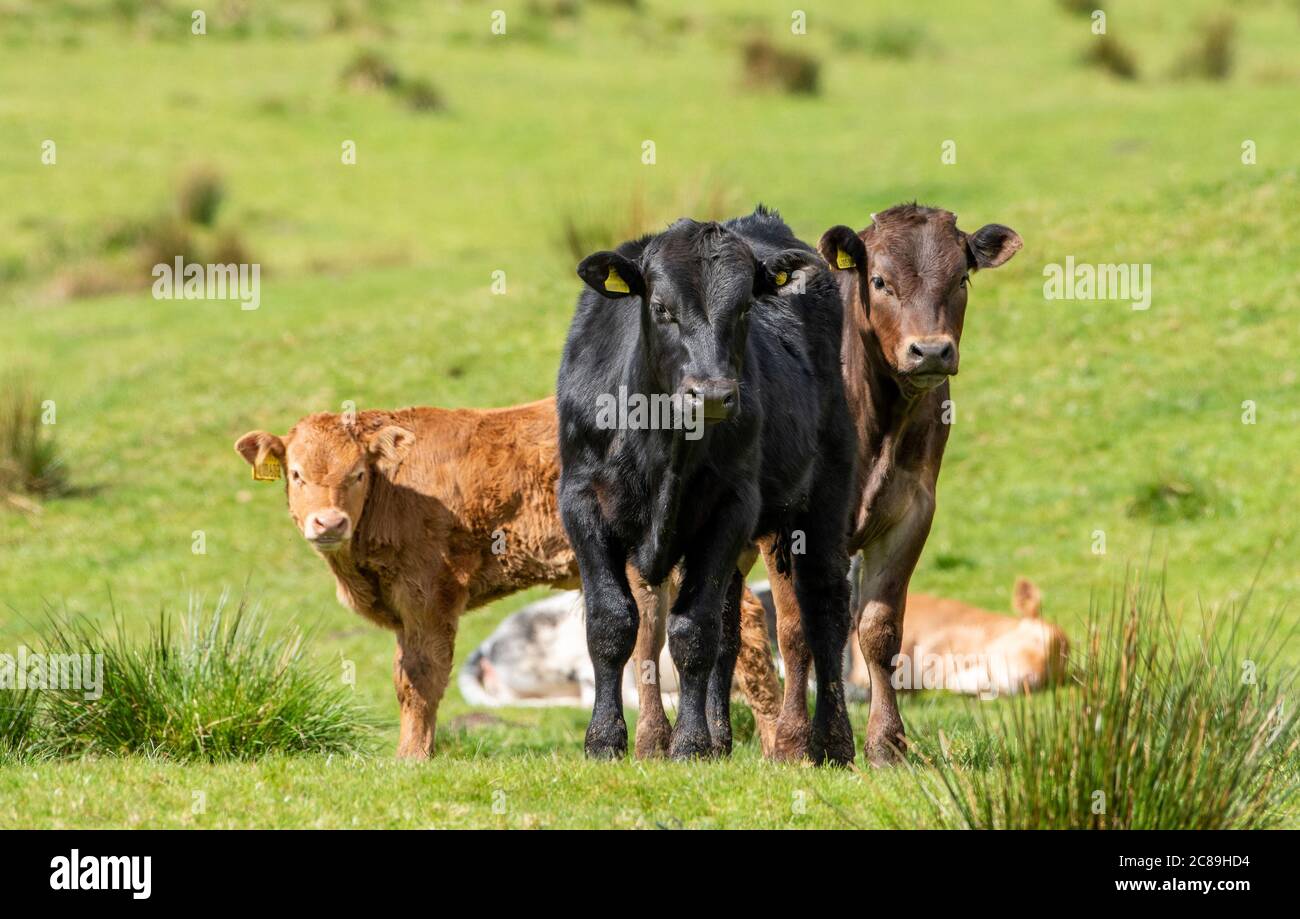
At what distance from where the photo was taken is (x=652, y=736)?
32.0 feet

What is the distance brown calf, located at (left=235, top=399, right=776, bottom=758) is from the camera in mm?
11062

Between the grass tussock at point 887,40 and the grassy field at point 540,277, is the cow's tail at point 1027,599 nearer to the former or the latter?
the grassy field at point 540,277

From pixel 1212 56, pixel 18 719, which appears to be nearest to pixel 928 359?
pixel 18 719

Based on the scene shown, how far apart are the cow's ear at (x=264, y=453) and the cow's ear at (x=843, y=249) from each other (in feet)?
11.3

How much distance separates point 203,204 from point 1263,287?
17.5m

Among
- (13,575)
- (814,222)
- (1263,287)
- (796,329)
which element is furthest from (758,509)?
(814,222)

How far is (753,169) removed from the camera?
32812 mm

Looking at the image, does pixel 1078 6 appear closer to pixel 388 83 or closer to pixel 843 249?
pixel 388 83

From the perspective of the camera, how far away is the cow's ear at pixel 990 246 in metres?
10.5

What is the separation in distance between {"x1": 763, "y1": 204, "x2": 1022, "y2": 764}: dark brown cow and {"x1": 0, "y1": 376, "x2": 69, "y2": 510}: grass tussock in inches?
503

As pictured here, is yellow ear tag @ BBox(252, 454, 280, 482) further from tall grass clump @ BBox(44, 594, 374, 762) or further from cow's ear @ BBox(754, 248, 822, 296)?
cow's ear @ BBox(754, 248, 822, 296)

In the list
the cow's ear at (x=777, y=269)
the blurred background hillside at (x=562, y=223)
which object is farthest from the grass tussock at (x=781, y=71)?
the cow's ear at (x=777, y=269)

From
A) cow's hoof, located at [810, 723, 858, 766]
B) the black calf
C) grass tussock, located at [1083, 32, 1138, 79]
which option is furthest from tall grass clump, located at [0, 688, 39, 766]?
grass tussock, located at [1083, 32, 1138, 79]
